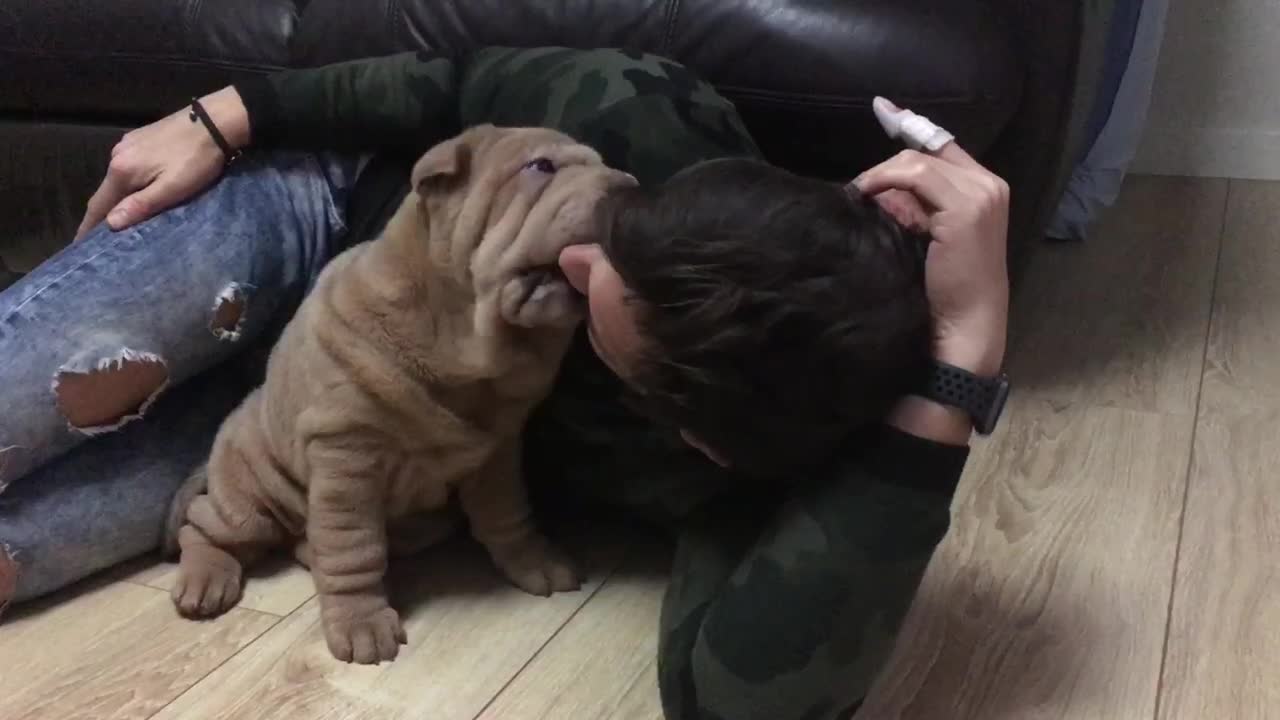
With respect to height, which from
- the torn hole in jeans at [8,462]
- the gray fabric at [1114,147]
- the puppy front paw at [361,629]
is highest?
the torn hole in jeans at [8,462]

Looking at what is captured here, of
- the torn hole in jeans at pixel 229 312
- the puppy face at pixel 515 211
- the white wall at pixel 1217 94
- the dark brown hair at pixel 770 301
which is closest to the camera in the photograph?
the dark brown hair at pixel 770 301

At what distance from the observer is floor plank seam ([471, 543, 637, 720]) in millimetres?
858

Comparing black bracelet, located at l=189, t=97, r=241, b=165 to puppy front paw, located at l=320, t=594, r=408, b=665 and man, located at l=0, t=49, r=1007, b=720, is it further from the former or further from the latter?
puppy front paw, located at l=320, t=594, r=408, b=665

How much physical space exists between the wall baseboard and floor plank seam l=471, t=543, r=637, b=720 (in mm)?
1474

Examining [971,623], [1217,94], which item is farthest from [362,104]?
[1217,94]

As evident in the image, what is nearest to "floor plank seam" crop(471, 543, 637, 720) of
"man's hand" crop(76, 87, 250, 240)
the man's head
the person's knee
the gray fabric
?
the person's knee

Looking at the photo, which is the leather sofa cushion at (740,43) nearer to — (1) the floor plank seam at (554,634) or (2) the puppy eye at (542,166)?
(2) the puppy eye at (542,166)

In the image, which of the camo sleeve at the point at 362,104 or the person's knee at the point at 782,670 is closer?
the person's knee at the point at 782,670

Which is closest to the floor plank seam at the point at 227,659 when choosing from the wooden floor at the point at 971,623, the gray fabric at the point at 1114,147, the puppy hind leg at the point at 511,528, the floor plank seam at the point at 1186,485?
the wooden floor at the point at 971,623

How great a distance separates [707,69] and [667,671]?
0.49 meters

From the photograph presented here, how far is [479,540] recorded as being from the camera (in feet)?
3.29

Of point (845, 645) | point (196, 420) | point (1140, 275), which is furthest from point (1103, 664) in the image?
point (1140, 275)

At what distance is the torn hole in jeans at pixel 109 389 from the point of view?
951 mm

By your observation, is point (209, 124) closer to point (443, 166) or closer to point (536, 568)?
point (443, 166)
